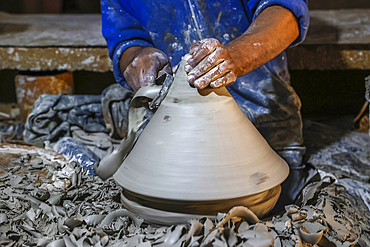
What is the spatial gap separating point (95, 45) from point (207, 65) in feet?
7.44

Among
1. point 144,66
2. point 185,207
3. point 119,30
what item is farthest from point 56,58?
point 185,207

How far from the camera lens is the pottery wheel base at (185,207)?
1.08m

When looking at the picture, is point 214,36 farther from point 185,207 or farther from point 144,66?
point 185,207

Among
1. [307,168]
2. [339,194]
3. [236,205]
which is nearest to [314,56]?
[307,168]

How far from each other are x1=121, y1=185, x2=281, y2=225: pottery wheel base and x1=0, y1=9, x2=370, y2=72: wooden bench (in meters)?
2.16

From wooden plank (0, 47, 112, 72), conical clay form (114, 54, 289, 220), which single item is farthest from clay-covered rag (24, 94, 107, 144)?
conical clay form (114, 54, 289, 220)

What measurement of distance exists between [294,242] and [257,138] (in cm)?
38

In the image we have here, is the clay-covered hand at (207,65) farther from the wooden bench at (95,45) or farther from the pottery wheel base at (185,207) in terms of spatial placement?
the wooden bench at (95,45)

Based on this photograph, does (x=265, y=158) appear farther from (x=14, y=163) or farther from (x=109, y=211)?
(x=14, y=163)

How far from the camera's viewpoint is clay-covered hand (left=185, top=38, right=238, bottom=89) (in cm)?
112

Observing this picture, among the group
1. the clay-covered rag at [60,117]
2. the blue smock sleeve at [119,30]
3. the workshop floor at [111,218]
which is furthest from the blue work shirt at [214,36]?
the clay-covered rag at [60,117]

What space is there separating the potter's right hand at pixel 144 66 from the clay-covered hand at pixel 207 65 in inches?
12.4

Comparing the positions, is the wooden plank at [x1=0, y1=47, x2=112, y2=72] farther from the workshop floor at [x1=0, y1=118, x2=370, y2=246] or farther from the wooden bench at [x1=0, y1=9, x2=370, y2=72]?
the workshop floor at [x1=0, y1=118, x2=370, y2=246]

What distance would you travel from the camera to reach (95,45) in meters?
3.12
